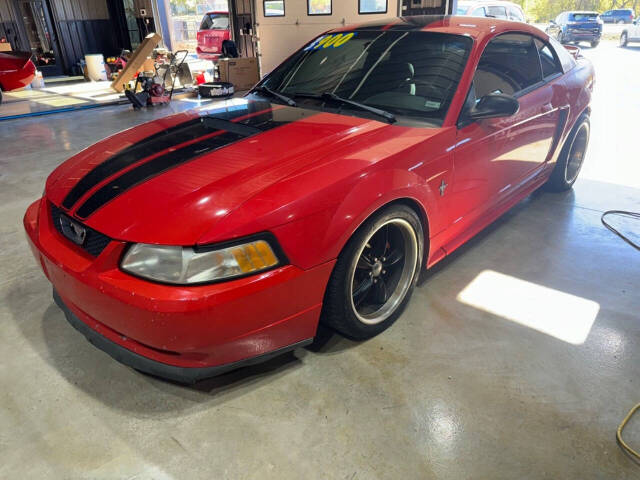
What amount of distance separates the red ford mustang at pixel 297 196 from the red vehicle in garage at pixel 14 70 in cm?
855

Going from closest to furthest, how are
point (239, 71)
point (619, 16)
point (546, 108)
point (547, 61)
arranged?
point (546, 108)
point (547, 61)
point (239, 71)
point (619, 16)

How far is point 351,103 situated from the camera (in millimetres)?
2268

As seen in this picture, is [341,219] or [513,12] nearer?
[341,219]

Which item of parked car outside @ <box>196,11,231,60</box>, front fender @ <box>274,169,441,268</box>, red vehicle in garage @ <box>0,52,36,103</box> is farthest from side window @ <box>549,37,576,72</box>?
parked car outside @ <box>196,11,231,60</box>

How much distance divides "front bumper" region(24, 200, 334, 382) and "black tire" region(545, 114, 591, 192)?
2671mm

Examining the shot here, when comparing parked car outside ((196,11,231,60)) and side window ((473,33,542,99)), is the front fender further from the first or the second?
parked car outside ((196,11,231,60))

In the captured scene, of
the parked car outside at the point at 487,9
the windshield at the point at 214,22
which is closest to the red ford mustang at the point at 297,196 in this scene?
the parked car outside at the point at 487,9

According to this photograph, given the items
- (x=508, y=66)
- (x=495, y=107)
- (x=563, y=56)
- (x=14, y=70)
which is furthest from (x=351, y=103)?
(x=14, y=70)

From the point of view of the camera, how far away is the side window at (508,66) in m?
2.37

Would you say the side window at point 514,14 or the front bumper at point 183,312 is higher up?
the side window at point 514,14

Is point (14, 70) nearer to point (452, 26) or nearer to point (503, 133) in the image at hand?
point (452, 26)

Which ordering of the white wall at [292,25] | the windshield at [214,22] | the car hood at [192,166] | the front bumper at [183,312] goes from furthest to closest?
the windshield at [214,22] < the white wall at [292,25] < the car hood at [192,166] < the front bumper at [183,312]

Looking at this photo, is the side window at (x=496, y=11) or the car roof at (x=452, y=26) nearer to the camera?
the car roof at (x=452, y=26)

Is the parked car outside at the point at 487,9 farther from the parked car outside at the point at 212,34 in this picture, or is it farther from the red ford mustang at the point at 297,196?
the red ford mustang at the point at 297,196
